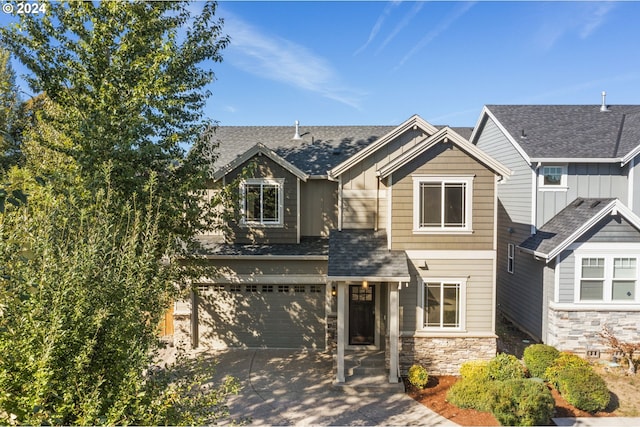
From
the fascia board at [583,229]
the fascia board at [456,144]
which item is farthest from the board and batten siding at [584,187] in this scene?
the fascia board at [456,144]

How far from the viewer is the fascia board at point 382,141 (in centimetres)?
1211

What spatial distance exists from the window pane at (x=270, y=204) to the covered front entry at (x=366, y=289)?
255 centimetres

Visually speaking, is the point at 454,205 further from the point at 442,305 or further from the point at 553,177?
the point at 553,177

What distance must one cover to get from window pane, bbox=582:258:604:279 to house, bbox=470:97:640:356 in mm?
27

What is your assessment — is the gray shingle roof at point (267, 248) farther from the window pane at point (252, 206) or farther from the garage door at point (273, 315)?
the garage door at point (273, 315)

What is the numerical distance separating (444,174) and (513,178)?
20.2 ft

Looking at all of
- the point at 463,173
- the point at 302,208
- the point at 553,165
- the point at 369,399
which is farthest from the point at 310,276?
the point at 553,165

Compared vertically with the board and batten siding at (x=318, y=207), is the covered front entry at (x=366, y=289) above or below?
below

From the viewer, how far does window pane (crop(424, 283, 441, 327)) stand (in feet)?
35.4

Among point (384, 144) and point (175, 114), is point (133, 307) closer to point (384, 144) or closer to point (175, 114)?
point (175, 114)

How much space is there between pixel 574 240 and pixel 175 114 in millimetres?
12584

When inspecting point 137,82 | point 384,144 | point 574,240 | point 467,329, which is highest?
point 137,82

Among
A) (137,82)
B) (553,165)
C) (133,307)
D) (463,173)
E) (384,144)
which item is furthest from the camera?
(553,165)

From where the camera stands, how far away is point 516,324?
1459 centimetres
